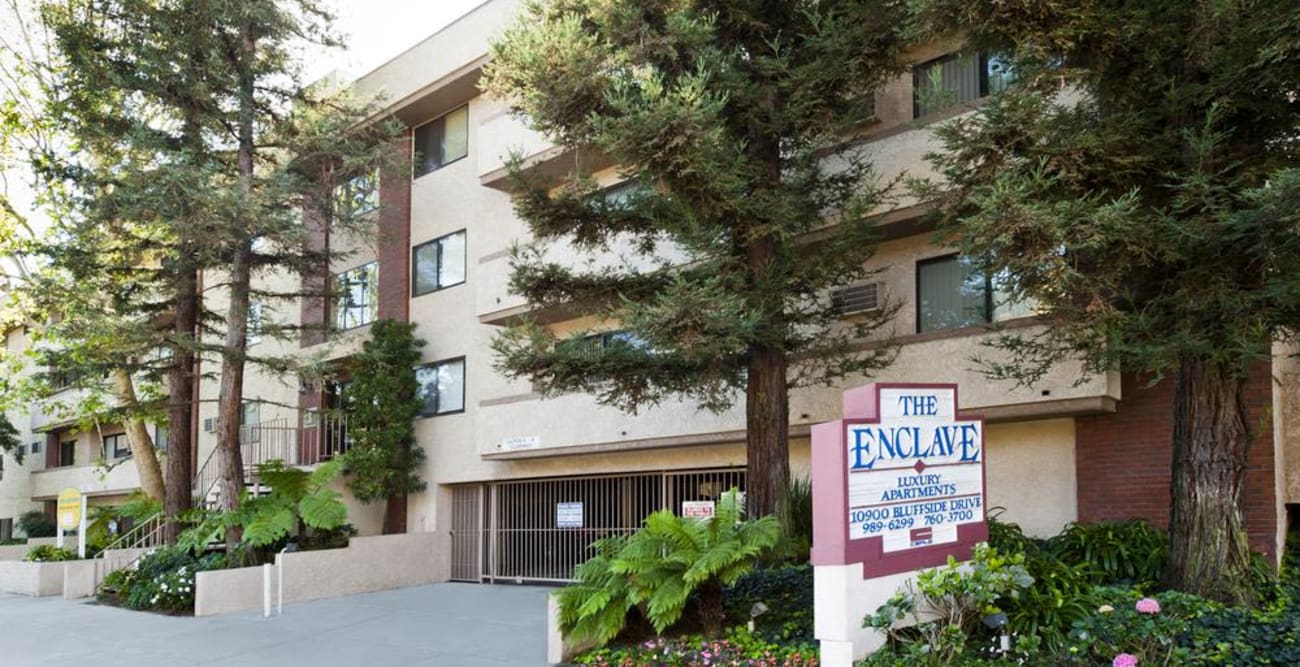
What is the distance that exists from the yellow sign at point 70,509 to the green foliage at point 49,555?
774 mm

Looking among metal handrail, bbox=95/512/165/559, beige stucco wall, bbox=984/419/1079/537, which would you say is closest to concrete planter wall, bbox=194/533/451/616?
metal handrail, bbox=95/512/165/559

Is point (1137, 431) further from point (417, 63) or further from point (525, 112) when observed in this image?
point (417, 63)

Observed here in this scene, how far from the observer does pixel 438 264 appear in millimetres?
22828

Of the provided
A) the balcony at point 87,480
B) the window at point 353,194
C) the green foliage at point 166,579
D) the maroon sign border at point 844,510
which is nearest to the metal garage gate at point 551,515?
the green foliage at point 166,579

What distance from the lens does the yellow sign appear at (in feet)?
71.6

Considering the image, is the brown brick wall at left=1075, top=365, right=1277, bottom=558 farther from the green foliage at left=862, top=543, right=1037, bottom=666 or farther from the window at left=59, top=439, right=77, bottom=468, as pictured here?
the window at left=59, top=439, right=77, bottom=468

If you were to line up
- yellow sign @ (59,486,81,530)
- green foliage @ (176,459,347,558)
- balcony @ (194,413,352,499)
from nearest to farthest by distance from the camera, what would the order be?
green foliage @ (176,459,347,558)
yellow sign @ (59,486,81,530)
balcony @ (194,413,352,499)

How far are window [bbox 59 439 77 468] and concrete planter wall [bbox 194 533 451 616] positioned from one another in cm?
2792

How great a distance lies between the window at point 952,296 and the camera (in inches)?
534

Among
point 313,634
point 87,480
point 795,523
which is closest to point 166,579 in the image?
point 313,634

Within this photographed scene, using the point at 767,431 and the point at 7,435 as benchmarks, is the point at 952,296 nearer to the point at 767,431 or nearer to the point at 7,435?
the point at 767,431

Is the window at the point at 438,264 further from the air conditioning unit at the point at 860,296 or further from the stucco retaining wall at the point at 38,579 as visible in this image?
the air conditioning unit at the point at 860,296

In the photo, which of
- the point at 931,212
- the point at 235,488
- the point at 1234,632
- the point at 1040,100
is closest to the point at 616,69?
the point at 931,212

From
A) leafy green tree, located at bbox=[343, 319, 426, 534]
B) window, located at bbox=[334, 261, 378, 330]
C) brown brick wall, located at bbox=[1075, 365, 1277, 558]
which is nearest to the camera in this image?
brown brick wall, located at bbox=[1075, 365, 1277, 558]
